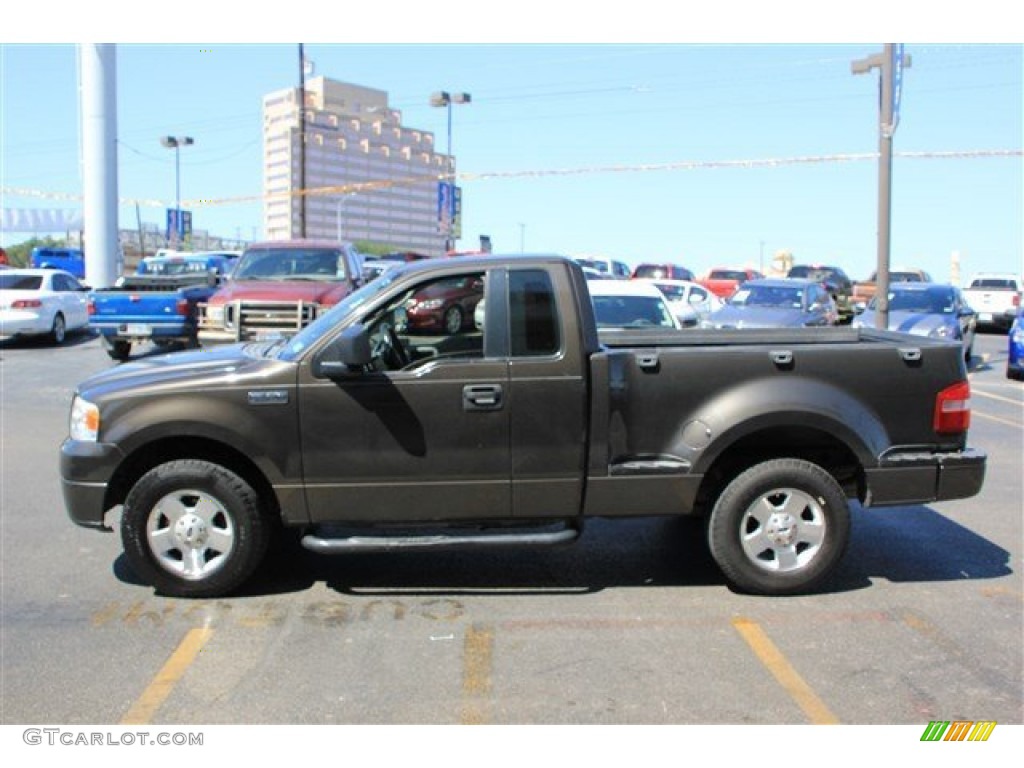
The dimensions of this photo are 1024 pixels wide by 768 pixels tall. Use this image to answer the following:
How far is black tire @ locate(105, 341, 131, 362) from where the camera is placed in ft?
56.1

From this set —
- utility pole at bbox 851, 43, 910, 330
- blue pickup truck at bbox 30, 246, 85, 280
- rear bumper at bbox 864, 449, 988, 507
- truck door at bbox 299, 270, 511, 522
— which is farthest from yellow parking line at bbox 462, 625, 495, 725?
blue pickup truck at bbox 30, 246, 85, 280

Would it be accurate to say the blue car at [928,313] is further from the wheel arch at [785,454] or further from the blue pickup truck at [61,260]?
the blue pickup truck at [61,260]

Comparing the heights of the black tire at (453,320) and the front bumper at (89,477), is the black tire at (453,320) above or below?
above

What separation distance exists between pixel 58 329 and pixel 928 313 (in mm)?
17873

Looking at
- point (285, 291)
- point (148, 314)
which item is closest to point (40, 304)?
point (148, 314)

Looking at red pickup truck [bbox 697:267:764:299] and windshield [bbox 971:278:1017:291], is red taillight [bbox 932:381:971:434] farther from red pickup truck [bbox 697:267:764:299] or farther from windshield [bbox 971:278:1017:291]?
red pickup truck [bbox 697:267:764:299]

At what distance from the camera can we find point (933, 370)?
5.38 metres

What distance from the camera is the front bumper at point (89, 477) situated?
522 cm

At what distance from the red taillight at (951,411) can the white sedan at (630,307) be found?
5.79 m

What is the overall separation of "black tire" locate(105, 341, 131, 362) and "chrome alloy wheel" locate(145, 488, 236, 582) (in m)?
12.8

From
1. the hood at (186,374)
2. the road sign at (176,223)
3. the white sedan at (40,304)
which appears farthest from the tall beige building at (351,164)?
the hood at (186,374)

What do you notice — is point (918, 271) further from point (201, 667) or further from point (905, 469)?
point (201, 667)

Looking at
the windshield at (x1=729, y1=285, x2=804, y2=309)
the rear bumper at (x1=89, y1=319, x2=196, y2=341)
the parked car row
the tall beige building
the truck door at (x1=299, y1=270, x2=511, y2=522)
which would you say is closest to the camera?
the truck door at (x1=299, y1=270, x2=511, y2=522)
